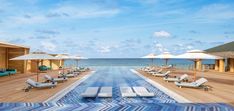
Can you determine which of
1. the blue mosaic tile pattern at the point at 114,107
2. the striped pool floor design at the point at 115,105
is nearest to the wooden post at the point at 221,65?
the striped pool floor design at the point at 115,105

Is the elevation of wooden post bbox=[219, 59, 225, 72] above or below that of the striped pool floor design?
above

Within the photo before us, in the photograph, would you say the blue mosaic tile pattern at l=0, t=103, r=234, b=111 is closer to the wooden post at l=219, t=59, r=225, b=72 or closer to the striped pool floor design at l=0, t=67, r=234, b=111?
the striped pool floor design at l=0, t=67, r=234, b=111

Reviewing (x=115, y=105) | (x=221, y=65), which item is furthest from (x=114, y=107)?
(x=221, y=65)

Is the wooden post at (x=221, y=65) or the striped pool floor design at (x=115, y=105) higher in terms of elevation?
the wooden post at (x=221, y=65)

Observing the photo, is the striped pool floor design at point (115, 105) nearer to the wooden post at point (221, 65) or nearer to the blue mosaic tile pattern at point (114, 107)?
the blue mosaic tile pattern at point (114, 107)

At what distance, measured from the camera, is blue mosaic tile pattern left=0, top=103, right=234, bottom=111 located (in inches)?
324

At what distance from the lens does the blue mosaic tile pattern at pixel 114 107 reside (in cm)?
823

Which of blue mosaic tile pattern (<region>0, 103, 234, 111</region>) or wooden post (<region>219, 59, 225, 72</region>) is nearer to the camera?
blue mosaic tile pattern (<region>0, 103, 234, 111</region>)

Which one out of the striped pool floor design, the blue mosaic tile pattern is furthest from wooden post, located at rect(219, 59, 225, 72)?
the blue mosaic tile pattern

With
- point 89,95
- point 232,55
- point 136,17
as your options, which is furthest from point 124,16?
point 89,95

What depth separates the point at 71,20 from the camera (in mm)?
34031

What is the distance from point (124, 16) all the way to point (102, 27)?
4603mm

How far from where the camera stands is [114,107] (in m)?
8.55

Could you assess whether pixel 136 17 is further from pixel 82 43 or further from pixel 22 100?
pixel 22 100
